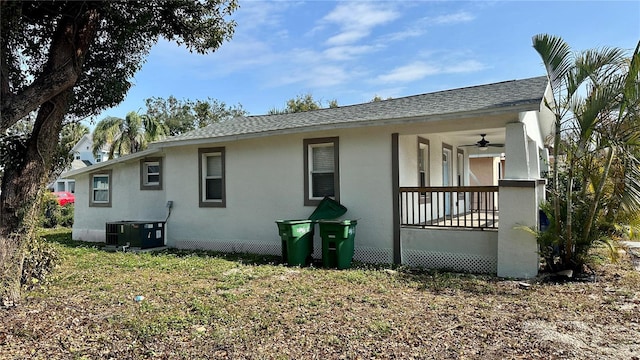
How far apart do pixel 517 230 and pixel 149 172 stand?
10.1 meters

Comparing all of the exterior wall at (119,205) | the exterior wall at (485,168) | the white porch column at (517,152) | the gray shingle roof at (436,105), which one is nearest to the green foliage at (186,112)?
the exterior wall at (119,205)

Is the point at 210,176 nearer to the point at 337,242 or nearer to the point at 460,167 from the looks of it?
the point at 337,242

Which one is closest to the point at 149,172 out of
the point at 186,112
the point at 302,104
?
the point at 302,104

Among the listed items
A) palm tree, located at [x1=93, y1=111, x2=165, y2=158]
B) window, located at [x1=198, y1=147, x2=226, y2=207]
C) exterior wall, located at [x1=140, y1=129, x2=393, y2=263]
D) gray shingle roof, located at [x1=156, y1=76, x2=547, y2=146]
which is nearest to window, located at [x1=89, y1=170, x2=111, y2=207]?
exterior wall, located at [x1=140, y1=129, x2=393, y2=263]

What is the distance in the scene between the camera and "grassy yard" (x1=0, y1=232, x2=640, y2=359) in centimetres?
391

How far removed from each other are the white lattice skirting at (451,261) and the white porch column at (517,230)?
353mm

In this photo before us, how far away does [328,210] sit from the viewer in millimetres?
8578

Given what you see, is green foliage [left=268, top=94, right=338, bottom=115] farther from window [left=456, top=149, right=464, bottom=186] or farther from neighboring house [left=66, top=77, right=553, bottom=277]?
neighboring house [left=66, top=77, right=553, bottom=277]

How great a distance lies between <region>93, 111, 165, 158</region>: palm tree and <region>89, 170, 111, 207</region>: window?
10145mm

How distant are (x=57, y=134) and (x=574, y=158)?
8.35 m

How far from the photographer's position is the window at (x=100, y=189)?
12.7m

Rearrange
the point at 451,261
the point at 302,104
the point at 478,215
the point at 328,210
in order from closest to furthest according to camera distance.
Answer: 1. the point at 478,215
2. the point at 451,261
3. the point at 328,210
4. the point at 302,104

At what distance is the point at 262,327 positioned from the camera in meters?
4.48

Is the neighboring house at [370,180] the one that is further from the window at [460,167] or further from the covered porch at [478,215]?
the window at [460,167]
